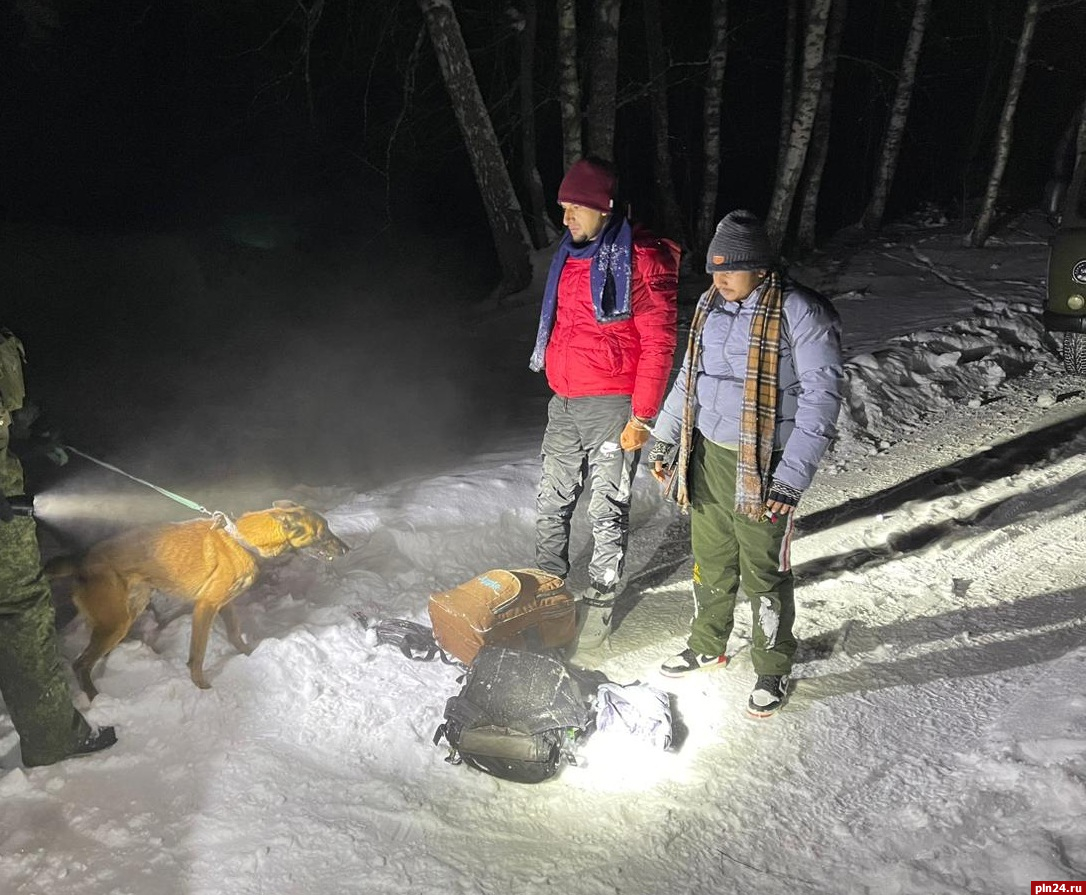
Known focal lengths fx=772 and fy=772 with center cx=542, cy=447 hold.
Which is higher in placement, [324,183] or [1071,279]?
[324,183]

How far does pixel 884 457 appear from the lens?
6.67 metres

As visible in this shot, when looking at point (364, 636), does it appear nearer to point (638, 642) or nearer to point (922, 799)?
point (638, 642)

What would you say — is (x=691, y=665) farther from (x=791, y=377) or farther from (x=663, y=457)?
(x=791, y=377)

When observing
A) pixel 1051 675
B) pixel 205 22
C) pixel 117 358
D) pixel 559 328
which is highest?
pixel 205 22

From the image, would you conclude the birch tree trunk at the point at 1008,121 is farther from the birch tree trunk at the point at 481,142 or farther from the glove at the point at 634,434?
the glove at the point at 634,434

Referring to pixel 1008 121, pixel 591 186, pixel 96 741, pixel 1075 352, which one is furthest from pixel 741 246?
pixel 1008 121

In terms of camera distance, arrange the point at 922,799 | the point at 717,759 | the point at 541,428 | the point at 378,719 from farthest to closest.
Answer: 1. the point at 541,428
2. the point at 378,719
3. the point at 717,759
4. the point at 922,799

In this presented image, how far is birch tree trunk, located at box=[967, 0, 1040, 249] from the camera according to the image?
12703 mm

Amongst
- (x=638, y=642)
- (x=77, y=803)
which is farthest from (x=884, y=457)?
(x=77, y=803)

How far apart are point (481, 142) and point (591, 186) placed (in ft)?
30.2

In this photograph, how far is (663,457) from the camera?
370 cm

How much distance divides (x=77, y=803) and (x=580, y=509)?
374 cm

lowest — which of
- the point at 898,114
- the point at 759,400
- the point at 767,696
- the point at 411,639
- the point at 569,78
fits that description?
the point at 411,639

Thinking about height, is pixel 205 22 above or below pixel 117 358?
above
